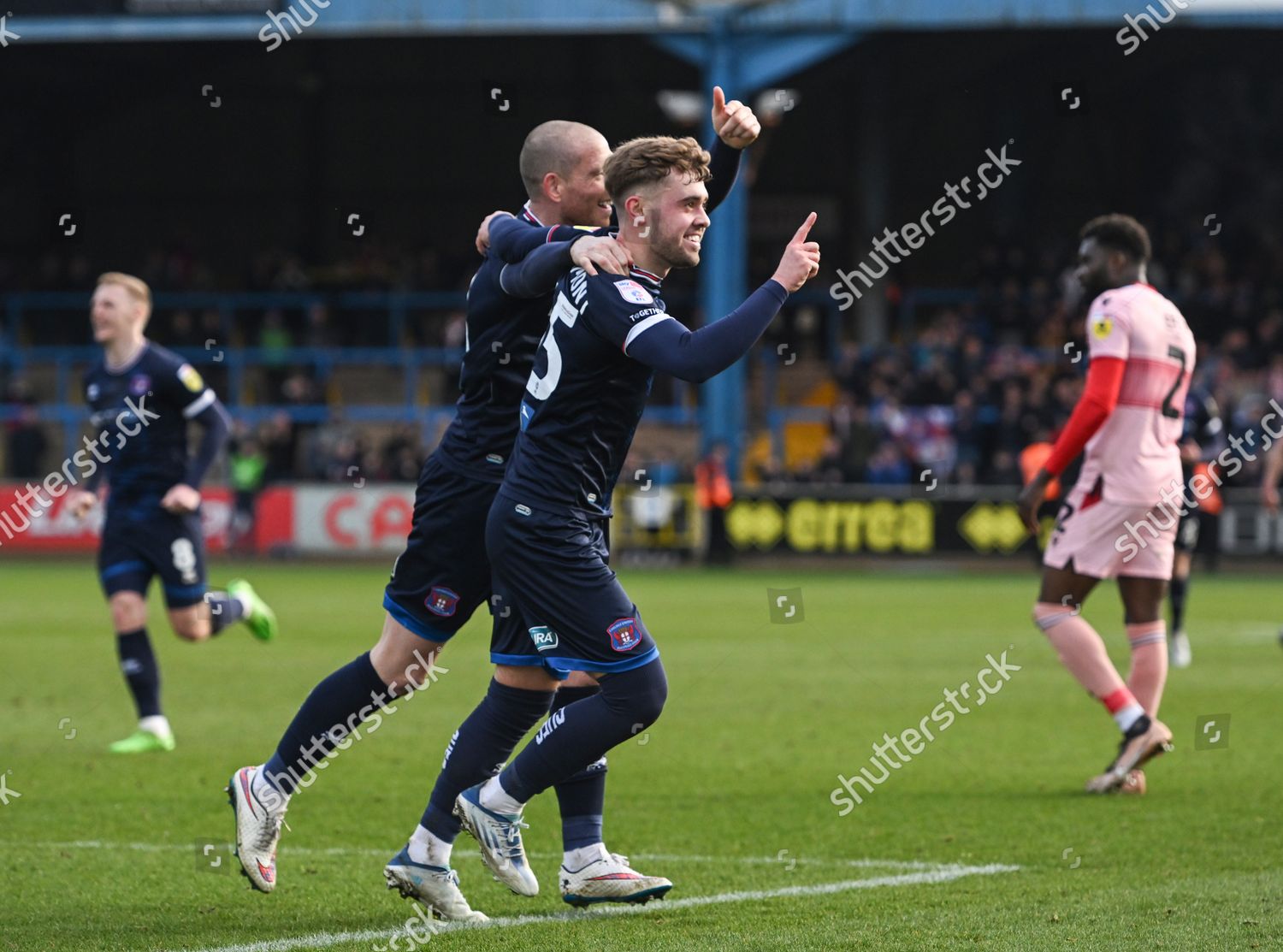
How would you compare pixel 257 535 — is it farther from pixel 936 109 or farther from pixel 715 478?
pixel 936 109

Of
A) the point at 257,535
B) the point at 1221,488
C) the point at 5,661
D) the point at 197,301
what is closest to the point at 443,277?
the point at 197,301

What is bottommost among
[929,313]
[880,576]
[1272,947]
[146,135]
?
[880,576]

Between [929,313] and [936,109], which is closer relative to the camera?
[929,313]

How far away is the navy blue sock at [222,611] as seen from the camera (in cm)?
1002

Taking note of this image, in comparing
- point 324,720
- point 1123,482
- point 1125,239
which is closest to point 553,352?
point 324,720

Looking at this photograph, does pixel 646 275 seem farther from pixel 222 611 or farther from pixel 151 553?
pixel 222 611

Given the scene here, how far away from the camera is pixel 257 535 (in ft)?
93.2

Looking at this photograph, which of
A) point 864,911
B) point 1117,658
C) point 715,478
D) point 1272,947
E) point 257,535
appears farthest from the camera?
point 257,535

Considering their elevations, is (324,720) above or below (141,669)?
above

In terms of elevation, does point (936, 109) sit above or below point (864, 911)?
above

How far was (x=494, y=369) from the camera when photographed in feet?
18.9

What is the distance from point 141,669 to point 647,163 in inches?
208

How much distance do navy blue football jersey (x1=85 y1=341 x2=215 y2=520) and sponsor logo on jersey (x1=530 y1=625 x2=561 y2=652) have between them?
4.59 metres

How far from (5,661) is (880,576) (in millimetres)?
13507
